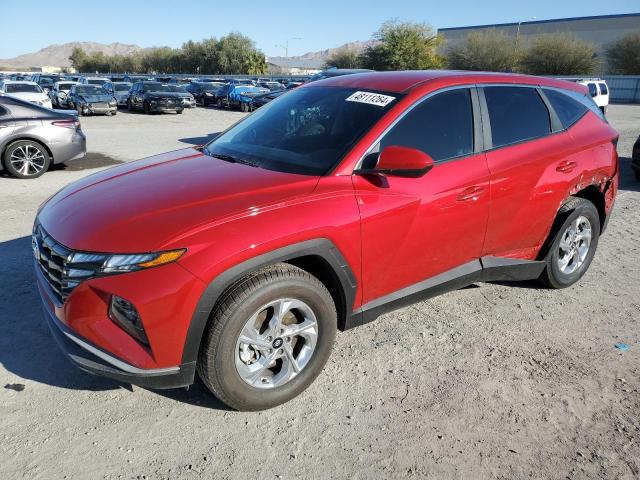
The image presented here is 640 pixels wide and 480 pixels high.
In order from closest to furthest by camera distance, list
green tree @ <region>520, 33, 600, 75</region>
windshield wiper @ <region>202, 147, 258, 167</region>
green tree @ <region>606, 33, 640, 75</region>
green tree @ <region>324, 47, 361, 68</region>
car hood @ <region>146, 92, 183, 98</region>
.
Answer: windshield wiper @ <region>202, 147, 258, 167</region> → car hood @ <region>146, 92, 183, 98</region> → green tree @ <region>606, 33, 640, 75</region> → green tree @ <region>520, 33, 600, 75</region> → green tree @ <region>324, 47, 361, 68</region>

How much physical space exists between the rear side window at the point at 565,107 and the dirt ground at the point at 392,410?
5.01 ft

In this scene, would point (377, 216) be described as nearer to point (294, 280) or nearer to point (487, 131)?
point (294, 280)

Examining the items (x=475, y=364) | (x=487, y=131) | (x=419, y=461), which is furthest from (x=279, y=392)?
(x=487, y=131)

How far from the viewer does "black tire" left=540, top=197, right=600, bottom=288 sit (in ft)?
13.3

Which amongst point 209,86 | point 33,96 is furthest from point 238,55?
point 33,96

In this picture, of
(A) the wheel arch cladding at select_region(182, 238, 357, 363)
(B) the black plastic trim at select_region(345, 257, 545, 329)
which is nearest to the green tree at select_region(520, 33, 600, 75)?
(B) the black plastic trim at select_region(345, 257, 545, 329)

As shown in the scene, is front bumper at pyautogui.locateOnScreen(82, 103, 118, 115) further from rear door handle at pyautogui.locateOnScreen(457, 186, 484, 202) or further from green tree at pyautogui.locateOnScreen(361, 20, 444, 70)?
green tree at pyautogui.locateOnScreen(361, 20, 444, 70)

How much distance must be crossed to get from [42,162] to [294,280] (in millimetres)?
7951

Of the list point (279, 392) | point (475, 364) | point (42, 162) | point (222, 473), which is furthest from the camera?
point (42, 162)

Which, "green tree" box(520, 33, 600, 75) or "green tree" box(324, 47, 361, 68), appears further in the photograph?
"green tree" box(324, 47, 361, 68)

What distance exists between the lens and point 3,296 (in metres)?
4.01

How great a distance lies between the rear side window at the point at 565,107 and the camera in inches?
161

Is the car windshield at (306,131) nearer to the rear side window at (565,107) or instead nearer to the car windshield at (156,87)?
the rear side window at (565,107)

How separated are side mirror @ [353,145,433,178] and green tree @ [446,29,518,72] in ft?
182
